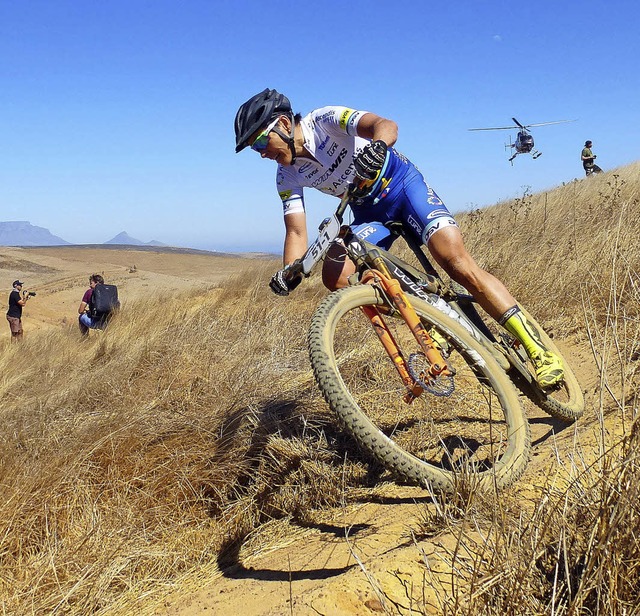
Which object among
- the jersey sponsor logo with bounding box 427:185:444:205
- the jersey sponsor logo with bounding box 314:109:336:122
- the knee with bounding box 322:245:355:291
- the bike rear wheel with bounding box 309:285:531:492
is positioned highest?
the jersey sponsor logo with bounding box 314:109:336:122

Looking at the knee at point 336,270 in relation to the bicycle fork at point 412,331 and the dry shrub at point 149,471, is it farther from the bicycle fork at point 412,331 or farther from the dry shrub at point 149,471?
the dry shrub at point 149,471

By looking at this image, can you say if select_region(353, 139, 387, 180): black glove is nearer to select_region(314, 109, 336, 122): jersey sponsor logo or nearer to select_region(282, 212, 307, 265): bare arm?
select_region(314, 109, 336, 122): jersey sponsor logo

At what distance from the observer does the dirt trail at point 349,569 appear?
1.66 m

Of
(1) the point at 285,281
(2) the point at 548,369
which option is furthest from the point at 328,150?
(2) the point at 548,369

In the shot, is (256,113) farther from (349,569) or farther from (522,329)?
(349,569)

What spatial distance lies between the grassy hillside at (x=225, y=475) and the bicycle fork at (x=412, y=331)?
2.02 ft

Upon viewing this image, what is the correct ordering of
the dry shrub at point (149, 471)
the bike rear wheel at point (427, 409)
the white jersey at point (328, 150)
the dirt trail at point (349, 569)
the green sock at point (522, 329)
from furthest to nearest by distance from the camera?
the white jersey at point (328, 150) < the green sock at point (522, 329) < the dry shrub at point (149, 471) < the bike rear wheel at point (427, 409) < the dirt trail at point (349, 569)

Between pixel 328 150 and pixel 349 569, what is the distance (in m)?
2.36

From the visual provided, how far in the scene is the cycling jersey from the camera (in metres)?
3.10

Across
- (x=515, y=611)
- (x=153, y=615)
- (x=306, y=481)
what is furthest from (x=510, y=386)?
(x=153, y=615)

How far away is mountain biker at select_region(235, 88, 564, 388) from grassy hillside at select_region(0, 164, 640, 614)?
488 millimetres

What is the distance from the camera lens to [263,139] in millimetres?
3195

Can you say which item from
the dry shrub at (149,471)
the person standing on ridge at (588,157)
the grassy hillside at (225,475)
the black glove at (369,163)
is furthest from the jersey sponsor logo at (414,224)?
the person standing on ridge at (588,157)

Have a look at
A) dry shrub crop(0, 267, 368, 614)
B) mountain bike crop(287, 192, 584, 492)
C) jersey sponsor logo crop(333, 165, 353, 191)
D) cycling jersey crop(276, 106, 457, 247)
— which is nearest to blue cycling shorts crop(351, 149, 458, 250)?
cycling jersey crop(276, 106, 457, 247)
